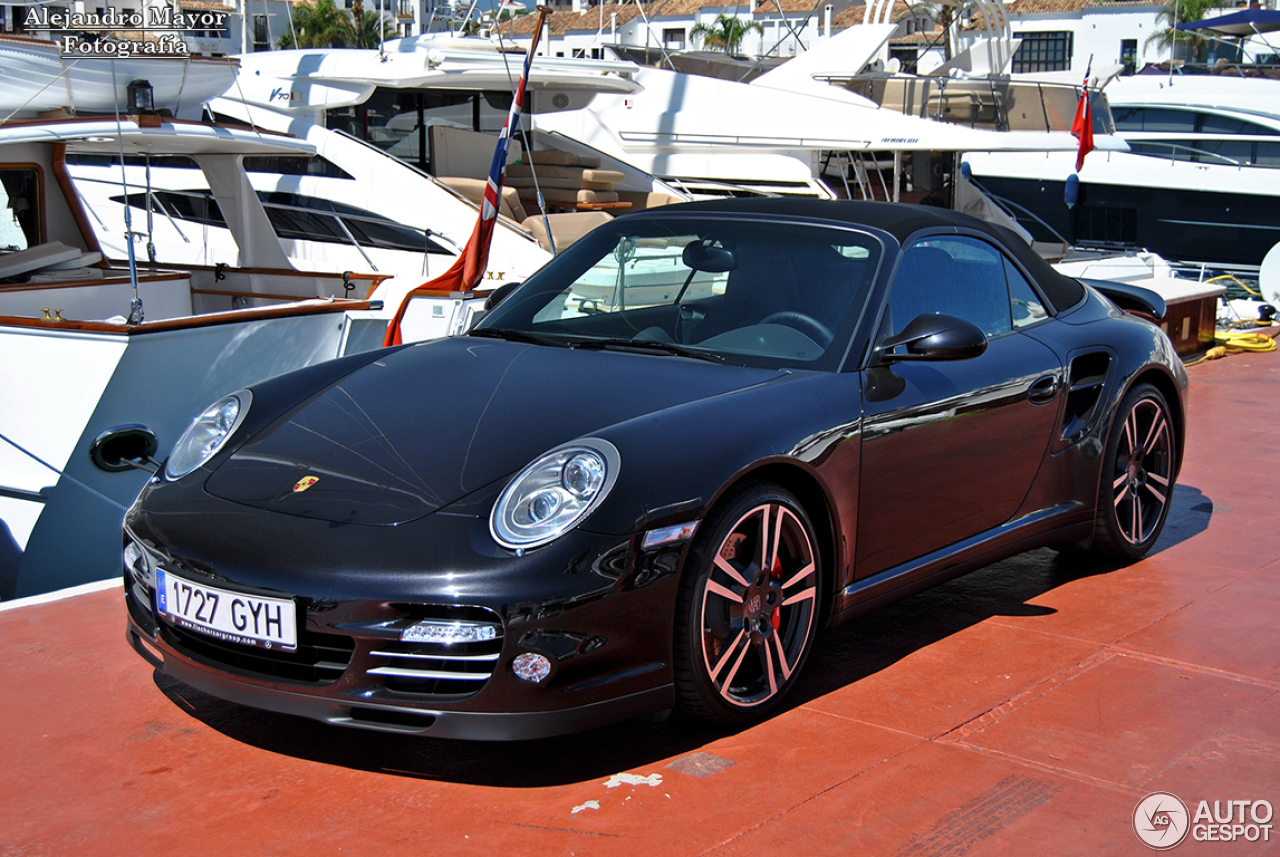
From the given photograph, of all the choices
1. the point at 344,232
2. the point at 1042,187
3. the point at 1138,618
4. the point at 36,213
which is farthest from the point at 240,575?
the point at 1042,187

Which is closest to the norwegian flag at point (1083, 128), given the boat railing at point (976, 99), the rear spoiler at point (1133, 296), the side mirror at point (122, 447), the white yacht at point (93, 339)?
the boat railing at point (976, 99)

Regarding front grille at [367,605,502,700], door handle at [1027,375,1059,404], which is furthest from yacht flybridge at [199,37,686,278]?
front grille at [367,605,502,700]

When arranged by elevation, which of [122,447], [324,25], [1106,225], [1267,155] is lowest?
[1106,225]

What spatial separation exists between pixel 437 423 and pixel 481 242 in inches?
185

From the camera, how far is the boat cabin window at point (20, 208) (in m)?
8.16

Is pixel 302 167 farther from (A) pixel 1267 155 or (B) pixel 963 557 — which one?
(A) pixel 1267 155

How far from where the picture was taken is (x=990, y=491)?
13.5 ft

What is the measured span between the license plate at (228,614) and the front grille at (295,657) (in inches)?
0.9

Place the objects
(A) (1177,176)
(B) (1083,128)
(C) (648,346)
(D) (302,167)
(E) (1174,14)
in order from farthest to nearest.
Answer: (E) (1174,14)
(A) (1177,176)
(B) (1083,128)
(D) (302,167)
(C) (648,346)

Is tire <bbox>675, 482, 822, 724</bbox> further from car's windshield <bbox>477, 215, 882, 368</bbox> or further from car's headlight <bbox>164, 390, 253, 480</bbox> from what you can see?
car's headlight <bbox>164, 390, 253, 480</bbox>

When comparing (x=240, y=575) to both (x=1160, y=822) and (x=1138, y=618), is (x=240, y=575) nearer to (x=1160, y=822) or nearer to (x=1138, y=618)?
(x=1160, y=822)

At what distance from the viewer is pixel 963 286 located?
4.23 metres

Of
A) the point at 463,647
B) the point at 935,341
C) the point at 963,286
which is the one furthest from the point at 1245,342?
the point at 463,647

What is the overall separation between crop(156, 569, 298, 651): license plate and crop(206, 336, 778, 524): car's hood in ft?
0.78
